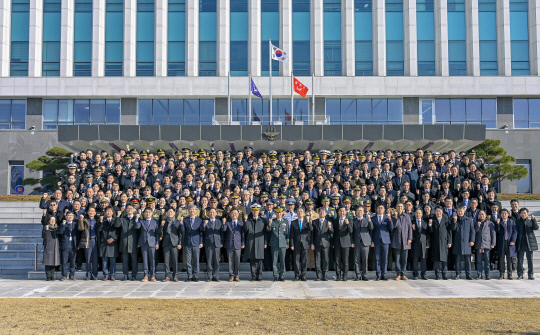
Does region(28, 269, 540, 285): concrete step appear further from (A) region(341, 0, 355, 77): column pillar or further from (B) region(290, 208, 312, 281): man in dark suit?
(A) region(341, 0, 355, 77): column pillar

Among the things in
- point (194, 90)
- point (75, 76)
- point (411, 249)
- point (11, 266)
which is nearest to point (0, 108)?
point (75, 76)

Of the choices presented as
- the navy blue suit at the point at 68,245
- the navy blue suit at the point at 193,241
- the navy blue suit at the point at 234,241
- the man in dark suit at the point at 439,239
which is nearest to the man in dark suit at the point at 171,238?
the navy blue suit at the point at 193,241

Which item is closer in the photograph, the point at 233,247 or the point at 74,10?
the point at 233,247

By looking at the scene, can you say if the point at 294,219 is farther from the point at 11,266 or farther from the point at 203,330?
the point at 11,266

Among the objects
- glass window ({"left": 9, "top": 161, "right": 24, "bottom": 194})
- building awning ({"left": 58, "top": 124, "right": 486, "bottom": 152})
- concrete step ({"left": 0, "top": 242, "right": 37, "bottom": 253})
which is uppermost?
building awning ({"left": 58, "top": 124, "right": 486, "bottom": 152})

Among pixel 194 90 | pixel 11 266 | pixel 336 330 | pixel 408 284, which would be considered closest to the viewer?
pixel 336 330

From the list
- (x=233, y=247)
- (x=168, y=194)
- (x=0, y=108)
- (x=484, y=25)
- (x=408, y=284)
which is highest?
(x=484, y=25)

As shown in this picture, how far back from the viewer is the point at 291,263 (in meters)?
13.8

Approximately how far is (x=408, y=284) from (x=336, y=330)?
5092 mm

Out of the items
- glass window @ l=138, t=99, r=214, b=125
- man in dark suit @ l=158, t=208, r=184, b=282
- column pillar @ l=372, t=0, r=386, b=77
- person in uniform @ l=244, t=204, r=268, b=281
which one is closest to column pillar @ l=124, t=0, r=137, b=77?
glass window @ l=138, t=99, r=214, b=125

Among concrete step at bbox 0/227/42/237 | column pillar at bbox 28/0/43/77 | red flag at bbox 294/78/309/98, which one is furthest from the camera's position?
column pillar at bbox 28/0/43/77

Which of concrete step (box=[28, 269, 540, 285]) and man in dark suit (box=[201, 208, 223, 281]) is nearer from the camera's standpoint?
man in dark suit (box=[201, 208, 223, 281])

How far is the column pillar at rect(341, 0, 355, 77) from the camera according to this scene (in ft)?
112

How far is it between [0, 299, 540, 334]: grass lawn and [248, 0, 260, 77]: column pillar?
25.4 metres
